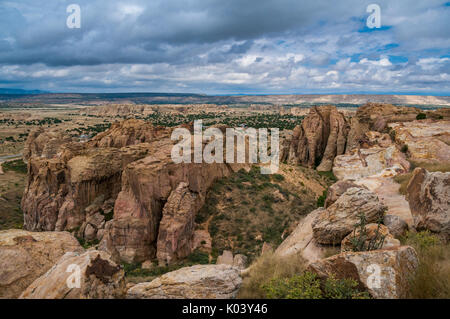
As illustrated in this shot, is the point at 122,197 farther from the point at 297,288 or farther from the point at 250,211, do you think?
the point at 297,288

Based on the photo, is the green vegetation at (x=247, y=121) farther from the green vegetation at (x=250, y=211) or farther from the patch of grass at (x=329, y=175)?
the green vegetation at (x=250, y=211)

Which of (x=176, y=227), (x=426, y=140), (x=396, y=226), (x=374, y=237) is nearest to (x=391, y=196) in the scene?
(x=396, y=226)

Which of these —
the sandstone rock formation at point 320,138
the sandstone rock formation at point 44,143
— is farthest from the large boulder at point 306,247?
the sandstone rock formation at point 44,143

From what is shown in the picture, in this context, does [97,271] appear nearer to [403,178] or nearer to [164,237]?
[164,237]

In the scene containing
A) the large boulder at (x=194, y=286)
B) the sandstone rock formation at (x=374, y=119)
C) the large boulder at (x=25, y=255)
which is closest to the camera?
the large boulder at (x=194, y=286)

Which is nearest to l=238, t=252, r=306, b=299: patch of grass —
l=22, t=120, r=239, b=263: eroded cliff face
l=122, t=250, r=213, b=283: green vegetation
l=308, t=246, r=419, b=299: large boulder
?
l=308, t=246, r=419, b=299: large boulder
